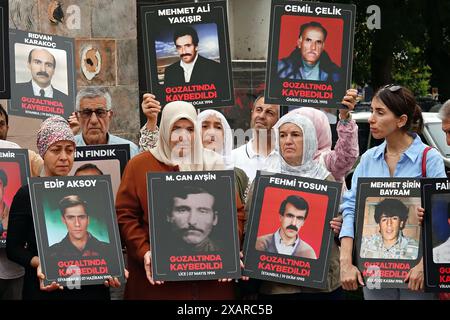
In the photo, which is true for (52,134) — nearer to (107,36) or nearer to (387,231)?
(387,231)

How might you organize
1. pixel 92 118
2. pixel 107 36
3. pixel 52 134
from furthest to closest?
pixel 107 36 → pixel 92 118 → pixel 52 134

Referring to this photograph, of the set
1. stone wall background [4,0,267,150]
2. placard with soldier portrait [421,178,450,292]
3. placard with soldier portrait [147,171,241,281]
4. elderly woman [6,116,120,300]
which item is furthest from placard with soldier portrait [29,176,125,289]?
stone wall background [4,0,267,150]

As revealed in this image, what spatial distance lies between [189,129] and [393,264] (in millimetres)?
1304

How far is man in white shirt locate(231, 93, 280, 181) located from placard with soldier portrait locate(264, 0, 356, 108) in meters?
0.41

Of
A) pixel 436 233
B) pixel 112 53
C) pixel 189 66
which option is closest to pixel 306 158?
pixel 436 233

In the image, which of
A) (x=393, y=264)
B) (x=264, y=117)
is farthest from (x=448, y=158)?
(x=393, y=264)

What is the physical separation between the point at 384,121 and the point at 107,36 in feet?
17.0

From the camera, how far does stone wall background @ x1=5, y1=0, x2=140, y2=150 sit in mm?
10891

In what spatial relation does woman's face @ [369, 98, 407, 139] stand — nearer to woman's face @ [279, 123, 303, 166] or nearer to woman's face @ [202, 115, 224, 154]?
woman's face @ [279, 123, 303, 166]

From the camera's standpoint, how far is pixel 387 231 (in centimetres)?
641

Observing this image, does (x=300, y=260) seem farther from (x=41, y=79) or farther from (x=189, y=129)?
(x=41, y=79)

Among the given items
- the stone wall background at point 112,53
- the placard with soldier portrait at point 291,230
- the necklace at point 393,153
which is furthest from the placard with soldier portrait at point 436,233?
the stone wall background at point 112,53

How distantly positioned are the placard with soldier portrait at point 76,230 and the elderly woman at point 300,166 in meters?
0.90

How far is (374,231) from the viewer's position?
6426mm
